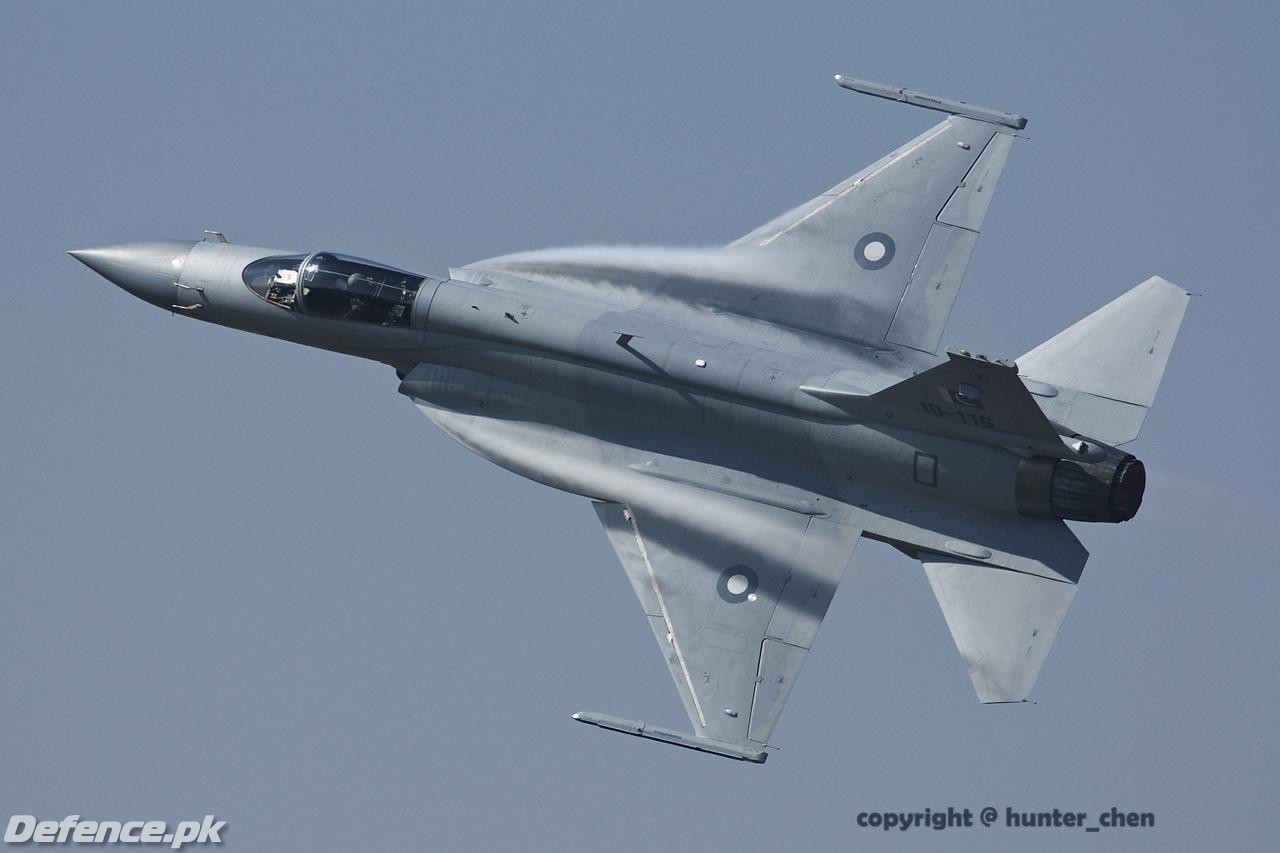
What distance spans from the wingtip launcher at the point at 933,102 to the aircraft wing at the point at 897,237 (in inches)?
4.6

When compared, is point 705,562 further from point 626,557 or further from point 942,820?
point 942,820

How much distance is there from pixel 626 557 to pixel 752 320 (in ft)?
11.7

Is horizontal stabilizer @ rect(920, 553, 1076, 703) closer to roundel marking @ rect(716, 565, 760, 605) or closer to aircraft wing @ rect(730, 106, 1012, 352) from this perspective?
roundel marking @ rect(716, 565, 760, 605)

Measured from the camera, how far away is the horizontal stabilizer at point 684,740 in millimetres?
27906

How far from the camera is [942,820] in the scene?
94.1ft

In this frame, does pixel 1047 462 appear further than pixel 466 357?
No

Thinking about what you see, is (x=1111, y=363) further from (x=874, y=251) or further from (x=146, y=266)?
(x=146, y=266)

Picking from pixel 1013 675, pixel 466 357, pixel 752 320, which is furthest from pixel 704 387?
pixel 1013 675

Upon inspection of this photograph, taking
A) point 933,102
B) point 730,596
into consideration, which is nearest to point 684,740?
point 730,596

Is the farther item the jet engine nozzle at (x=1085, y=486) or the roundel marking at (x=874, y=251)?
the roundel marking at (x=874, y=251)

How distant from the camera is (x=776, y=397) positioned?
28562 millimetres

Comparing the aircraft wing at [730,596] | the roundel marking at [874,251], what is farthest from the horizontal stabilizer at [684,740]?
the roundel marking at [874,251]

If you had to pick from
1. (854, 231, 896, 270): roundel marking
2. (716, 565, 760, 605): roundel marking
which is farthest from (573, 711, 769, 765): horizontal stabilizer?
(854, 231, 896, 270): roundel marking

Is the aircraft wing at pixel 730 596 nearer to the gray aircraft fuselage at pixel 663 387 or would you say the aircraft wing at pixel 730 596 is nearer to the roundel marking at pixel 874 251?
the gray aircraft fuselage at pixel 663 387
